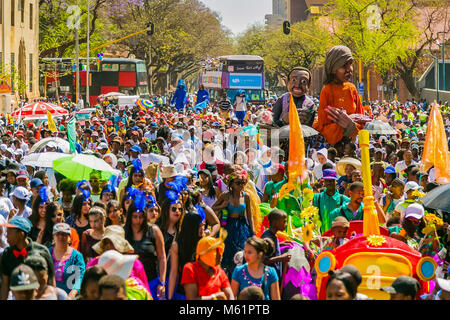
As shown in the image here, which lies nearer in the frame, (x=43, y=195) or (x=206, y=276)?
(x=206, y=276)

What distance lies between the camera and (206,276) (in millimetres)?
6605

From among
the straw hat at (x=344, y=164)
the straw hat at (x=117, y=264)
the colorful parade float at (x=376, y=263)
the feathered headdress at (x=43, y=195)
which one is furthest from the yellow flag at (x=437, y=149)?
the straw hat at (x=117, y=264)

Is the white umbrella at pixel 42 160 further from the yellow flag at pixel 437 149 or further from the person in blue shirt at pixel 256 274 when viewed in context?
the person in blue shirt at pixel 256 274

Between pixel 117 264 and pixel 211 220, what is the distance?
8.17 feet

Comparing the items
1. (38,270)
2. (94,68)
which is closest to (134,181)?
(38,270)

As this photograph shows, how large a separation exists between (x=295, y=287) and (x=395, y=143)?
939cm

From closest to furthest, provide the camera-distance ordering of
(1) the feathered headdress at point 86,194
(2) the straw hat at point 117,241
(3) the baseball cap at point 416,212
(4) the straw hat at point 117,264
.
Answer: (4) the straw hat at point 117,264
(2) the straw hat at point 117,241
(3) the baseball cap at point 416,212
(1) the feathered headdress at point 86,194

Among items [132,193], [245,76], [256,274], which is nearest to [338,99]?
[132,193]

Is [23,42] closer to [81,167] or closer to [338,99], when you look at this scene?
[338,99]

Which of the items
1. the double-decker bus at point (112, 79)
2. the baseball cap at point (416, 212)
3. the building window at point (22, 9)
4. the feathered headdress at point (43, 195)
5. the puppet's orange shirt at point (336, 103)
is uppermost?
the building window at point (22, 9)

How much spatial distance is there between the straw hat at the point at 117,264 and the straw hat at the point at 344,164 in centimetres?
614

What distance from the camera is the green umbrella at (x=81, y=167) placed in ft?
35.7

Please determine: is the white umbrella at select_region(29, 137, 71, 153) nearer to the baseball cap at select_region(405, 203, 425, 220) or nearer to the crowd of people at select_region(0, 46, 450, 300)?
the crowd of people at select_region(0, 46, 450, 300)

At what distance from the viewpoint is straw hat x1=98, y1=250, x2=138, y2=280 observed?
611cm
